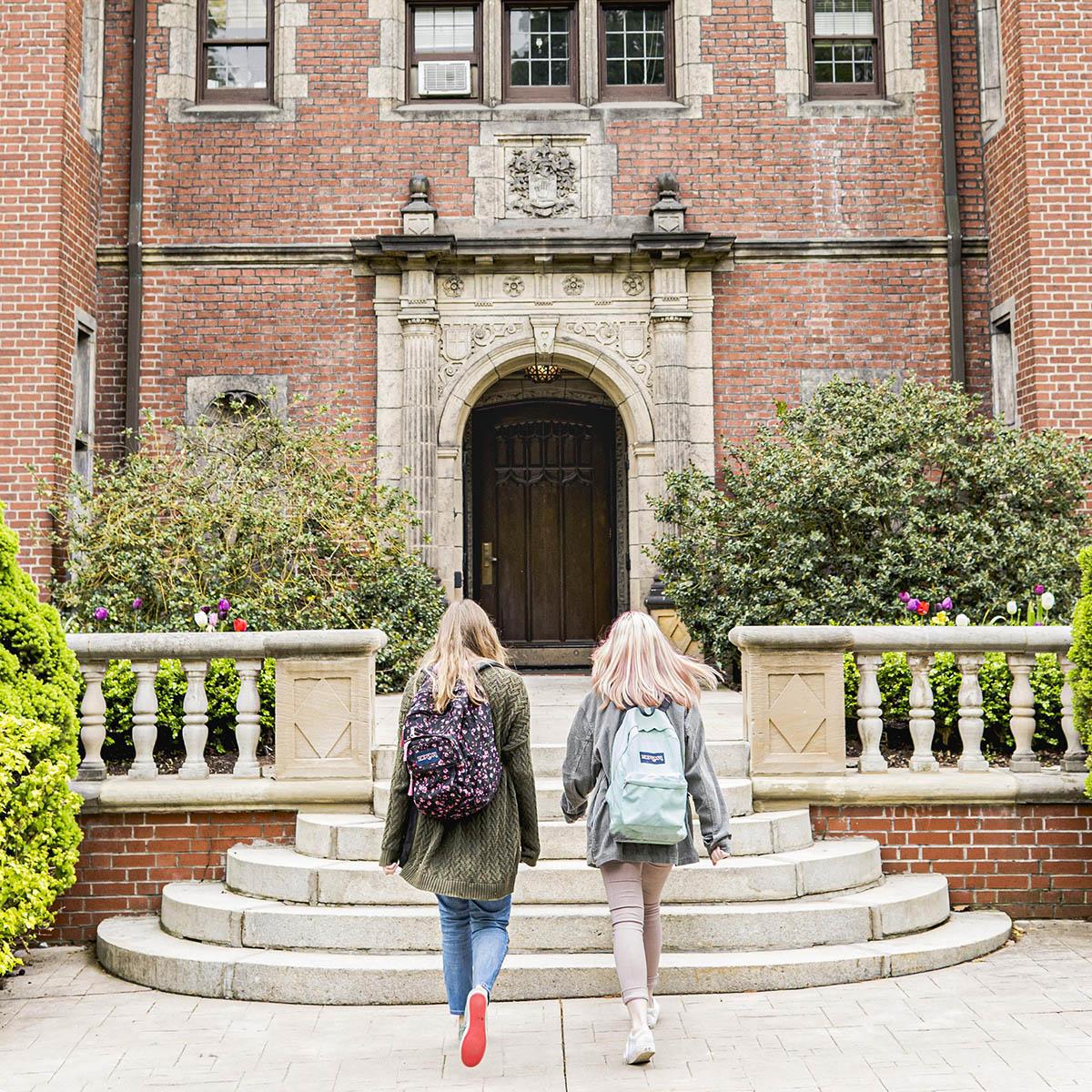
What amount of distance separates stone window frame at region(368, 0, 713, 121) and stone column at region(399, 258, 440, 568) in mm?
1573

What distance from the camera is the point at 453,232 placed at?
11.5 m

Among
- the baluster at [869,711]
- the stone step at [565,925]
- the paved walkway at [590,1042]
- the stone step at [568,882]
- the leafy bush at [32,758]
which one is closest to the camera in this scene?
the paved walkway at [590,1042]

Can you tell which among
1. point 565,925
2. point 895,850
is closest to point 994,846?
point 895,850

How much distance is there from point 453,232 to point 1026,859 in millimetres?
7716

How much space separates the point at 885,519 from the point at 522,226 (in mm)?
4462

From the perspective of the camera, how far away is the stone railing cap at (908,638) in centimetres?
621

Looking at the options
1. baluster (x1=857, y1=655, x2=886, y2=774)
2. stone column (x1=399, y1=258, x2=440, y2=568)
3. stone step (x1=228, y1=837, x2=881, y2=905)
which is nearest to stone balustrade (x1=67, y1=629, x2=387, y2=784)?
stone step (x1=228, y1=837, x2=881, y2=905)

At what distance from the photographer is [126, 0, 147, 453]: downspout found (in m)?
11.5

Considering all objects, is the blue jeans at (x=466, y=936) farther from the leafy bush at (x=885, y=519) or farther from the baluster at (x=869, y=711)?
the leafy bush at (x=885, y=519)

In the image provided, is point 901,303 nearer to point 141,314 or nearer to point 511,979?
point 141,314

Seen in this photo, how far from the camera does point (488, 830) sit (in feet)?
14.3

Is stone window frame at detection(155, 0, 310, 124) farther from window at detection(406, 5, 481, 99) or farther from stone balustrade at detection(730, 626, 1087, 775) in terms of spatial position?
stone balustrade at detection(730, 626, 1087, 775)

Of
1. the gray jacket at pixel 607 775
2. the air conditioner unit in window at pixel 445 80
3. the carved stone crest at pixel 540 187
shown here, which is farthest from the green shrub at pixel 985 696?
the air conditioner unit in window at pixel 445 80

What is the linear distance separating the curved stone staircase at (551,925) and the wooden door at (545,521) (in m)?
6.59
